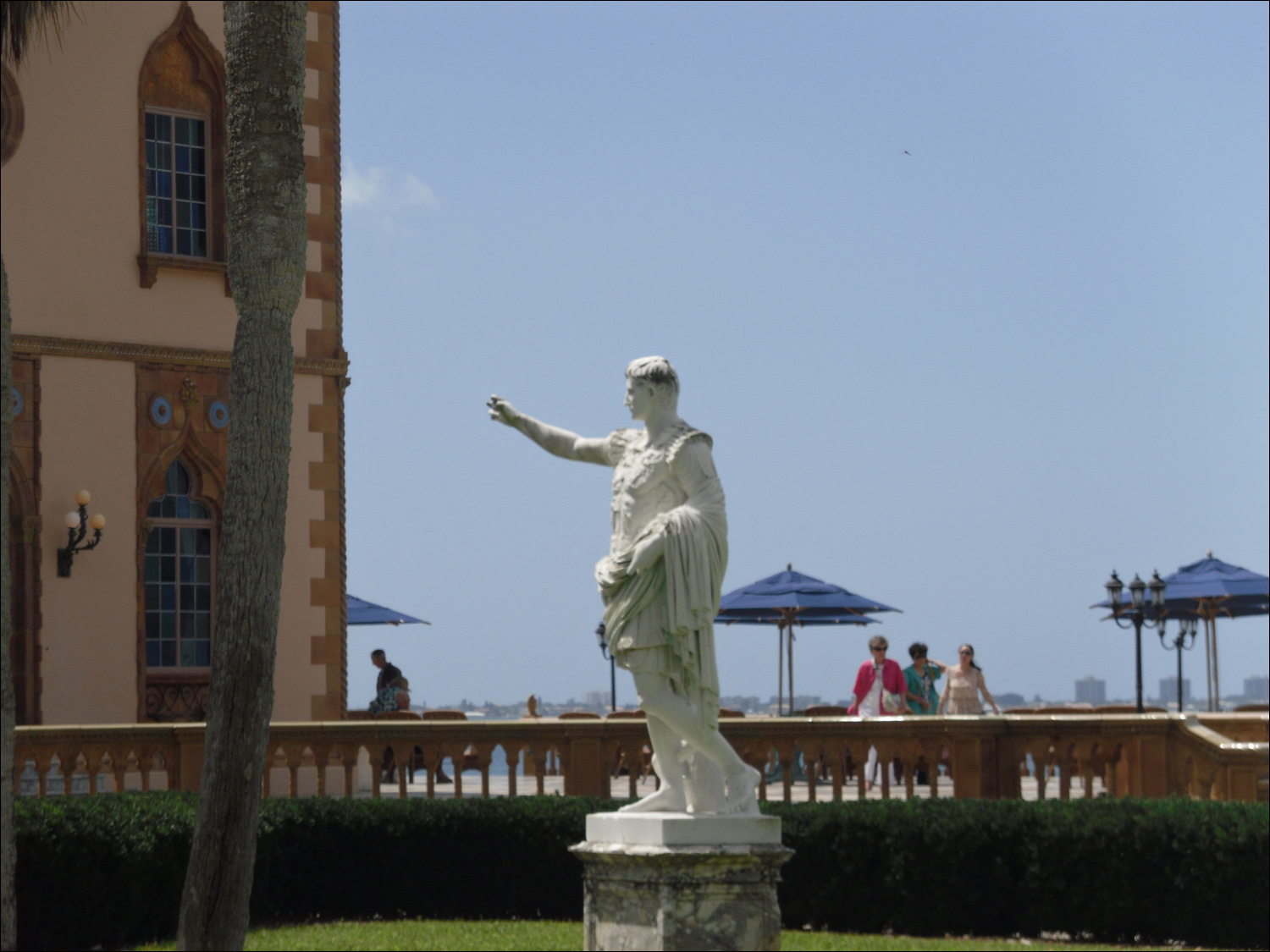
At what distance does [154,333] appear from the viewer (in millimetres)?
19688

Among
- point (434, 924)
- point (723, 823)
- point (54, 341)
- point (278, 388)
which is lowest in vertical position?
point (434, 924)

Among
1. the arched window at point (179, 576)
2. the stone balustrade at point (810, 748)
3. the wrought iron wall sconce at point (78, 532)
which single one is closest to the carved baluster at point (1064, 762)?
the stone balustrade at point (810, 748)

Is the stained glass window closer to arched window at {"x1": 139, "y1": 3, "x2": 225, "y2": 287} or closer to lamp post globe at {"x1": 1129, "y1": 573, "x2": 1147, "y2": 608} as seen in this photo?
arched window at {"x1": 139, "y1": 3, "x2": 225, "y2": 287}

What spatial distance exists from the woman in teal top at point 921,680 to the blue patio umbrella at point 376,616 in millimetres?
13587

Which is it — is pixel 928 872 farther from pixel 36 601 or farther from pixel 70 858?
pixel 36 601

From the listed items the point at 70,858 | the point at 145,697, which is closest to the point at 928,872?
the point at 70,858

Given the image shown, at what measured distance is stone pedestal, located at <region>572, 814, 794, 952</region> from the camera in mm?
9328

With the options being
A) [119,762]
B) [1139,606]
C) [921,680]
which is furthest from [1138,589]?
[119,762]

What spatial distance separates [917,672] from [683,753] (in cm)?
954

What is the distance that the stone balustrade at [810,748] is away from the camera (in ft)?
44.1

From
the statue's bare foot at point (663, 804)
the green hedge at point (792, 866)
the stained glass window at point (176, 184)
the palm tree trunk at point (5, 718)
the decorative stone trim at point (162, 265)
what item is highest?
the stained glass window at point (176, 184)

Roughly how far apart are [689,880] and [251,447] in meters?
3.22

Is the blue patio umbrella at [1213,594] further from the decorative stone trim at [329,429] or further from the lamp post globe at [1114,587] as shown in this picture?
the decorative stone trim at [329,429]

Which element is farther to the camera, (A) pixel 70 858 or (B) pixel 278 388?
(A) pixel 70 858
